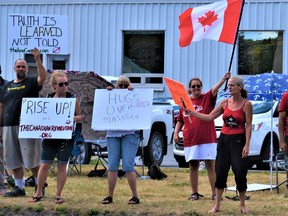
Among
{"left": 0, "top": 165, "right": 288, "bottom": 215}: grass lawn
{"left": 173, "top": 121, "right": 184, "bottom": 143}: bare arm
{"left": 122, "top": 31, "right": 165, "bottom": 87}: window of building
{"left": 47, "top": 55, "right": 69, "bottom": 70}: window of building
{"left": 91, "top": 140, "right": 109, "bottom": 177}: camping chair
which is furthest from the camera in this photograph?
{"left": 47, "top": 55, "right": 69, "bottom": 70}: window of building

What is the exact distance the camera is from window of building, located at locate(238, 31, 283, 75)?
72.3 feet

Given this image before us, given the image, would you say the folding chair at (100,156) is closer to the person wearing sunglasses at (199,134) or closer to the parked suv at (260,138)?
the parked suv at (260,138)

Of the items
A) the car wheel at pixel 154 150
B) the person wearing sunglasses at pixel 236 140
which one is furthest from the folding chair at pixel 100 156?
the person wearing sunglasses at pixel 236 140

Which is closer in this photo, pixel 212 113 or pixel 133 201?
pixel 212 113

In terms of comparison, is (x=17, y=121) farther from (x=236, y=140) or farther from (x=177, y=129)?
(x=236, y=140)

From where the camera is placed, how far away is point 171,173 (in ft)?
44.3

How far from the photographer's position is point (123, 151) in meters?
9.16

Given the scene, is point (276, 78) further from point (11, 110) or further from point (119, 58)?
point (119, 58)

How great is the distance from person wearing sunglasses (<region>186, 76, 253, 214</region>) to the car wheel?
629 cm

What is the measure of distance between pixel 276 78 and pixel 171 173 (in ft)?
10.8

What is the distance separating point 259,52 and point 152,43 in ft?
11.7

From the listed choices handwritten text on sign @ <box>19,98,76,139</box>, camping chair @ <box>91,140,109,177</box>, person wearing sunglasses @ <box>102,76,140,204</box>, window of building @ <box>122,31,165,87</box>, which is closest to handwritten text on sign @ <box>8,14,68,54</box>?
camping chair @ <box>91,140,109,177</box>

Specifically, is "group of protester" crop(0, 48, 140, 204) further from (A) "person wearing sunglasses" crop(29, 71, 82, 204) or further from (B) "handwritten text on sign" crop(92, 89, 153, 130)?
(B) "handwritten text on sign" crop(92, 89, 153, 130)

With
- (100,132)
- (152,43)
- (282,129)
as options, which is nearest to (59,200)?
(282,129)
